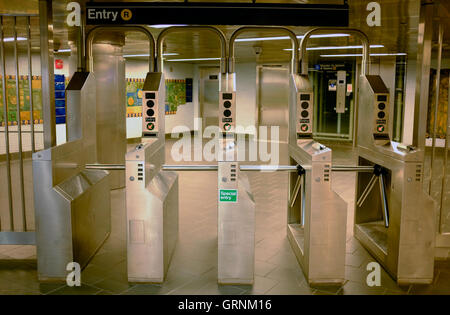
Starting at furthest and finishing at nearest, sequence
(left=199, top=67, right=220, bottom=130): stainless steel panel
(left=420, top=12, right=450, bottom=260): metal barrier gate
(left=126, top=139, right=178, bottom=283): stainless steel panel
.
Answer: (left=199, top=67, right=220, bottom=130): stainless steel panel < (left=420, top=12, right=450, bottom=260): metal barrier gate < (left=126, top=139, right=178, bottom=283): stainless steel panel

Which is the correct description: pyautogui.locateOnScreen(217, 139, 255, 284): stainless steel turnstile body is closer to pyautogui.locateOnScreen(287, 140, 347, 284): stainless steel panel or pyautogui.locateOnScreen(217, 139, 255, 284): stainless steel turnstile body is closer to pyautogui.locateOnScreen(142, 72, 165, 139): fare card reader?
pyautogui.locateOnScreen(287, 140, 347, 284): stainless steel panel

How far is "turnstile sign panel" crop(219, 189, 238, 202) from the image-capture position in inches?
119

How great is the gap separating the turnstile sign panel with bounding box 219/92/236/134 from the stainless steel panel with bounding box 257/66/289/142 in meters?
8.00

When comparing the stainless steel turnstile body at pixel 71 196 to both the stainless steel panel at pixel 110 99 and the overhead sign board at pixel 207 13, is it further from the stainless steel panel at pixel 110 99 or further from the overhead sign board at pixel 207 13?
the stainless steel panel at pixel 110 99

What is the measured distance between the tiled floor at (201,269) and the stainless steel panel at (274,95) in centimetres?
655

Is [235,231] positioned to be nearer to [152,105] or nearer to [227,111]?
Answer: [227,111]

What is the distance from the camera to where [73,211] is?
10.3 ft

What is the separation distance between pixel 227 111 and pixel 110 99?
299 cm

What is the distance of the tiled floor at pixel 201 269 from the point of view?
3064mm

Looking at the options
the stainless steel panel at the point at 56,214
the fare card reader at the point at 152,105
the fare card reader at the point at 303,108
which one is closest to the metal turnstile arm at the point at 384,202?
the fare card reader at the point at 303,108

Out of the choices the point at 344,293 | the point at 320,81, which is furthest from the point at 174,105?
the point at 344,293

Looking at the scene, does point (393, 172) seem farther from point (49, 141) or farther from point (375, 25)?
point (49, 141)

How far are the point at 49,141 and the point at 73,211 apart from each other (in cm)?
64

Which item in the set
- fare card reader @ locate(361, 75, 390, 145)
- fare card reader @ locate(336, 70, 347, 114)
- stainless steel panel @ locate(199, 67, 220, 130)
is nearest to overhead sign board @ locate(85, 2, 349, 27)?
fare card reader @ locate(361, 75, 390, 145)
